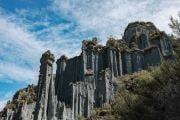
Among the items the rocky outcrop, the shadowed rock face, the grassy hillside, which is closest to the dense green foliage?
the grassy hillside

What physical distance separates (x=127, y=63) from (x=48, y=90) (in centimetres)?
2172

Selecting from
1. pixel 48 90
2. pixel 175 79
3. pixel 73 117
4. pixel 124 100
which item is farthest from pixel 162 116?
pixel 48 90

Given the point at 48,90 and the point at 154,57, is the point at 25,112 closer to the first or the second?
the point at 48,90

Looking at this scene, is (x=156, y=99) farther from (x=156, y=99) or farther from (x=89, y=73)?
(x=89, y=73)

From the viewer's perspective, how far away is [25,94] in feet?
316

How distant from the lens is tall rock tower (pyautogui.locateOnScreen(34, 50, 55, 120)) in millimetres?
74062

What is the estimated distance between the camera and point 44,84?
80875 mm

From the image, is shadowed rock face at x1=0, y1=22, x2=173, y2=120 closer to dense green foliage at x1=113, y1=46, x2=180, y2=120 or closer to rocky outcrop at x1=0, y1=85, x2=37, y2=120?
rocky outcrop at x1=0, y1=85, x2=37, y2=120

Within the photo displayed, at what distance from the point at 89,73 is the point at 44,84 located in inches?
420

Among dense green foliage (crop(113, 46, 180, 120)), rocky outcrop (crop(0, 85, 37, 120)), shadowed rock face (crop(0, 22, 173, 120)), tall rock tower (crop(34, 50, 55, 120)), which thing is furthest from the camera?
rocky outcrop (crop(0, 85, 37, 120))

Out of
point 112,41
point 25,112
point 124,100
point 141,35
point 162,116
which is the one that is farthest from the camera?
point 141,35

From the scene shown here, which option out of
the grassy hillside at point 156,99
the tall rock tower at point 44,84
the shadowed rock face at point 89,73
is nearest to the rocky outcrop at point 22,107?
the shadowed rock face at point 89,73

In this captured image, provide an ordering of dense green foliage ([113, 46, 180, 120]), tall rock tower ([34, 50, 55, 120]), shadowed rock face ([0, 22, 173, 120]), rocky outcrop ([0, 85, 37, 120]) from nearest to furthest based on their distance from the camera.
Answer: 1. dense green foliage ([113, 46, 180, 120])
2. shadowed rock face ([0, 22, 173, 120])
3. tall rock tower ([34, 50, 55, 120])
4. rocky outcrop ([0, 85, 37, 120])

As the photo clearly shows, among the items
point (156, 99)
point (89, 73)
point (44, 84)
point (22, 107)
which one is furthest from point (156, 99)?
point (22, 107)
